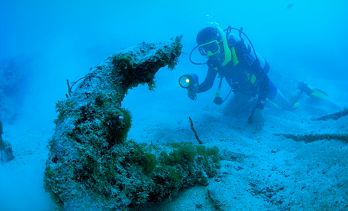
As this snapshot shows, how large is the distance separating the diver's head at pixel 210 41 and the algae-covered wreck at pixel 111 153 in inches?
197

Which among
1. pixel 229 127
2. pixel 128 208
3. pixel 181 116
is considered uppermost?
pixel 181 116

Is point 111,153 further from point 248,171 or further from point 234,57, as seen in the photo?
point 234,57

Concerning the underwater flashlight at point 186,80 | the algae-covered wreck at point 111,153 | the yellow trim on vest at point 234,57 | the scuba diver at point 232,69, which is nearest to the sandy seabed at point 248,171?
the algae-covered wreck at point 111,153

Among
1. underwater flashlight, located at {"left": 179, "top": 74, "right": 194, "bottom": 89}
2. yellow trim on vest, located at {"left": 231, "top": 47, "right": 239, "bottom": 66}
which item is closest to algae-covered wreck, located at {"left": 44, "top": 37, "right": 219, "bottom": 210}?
underwater flashlight, located at {"left": 179, "top": 74, "right": 194, "bottom": 89}

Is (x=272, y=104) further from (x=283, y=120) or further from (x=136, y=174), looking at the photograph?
(x=136, y=174)

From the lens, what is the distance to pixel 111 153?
2.46 meters

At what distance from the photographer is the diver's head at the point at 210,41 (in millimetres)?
7980

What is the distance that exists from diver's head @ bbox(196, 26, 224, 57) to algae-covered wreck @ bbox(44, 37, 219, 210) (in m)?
5.01

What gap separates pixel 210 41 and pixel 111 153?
6.28 meters

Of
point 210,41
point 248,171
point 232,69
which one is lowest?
point 248,171

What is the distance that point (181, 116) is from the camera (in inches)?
380

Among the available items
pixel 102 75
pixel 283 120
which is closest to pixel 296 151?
pixel 102 75

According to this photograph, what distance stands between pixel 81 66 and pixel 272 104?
1631 centimetres

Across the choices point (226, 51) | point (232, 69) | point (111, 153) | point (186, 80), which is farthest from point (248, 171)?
point (232, 69)
